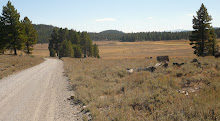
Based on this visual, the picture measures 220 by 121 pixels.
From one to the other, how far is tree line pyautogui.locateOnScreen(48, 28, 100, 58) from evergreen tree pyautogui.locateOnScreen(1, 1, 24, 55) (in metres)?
20.1

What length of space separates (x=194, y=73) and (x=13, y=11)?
39308mm

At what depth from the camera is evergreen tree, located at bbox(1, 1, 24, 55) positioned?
3341cm

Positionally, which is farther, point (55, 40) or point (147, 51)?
point (147, 51)

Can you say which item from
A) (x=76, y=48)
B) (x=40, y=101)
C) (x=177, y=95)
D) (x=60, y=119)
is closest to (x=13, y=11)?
(x=76, y=48)

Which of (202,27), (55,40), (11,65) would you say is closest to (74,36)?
(55,40)

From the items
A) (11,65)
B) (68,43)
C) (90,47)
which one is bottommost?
(11,65)

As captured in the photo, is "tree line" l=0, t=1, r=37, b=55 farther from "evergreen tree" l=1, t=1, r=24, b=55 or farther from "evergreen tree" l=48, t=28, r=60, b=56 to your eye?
"evergreen tree" l=48, t=28, r=60, b=56

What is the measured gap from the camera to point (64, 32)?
2436 inches

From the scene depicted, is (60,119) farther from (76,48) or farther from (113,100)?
(76,48)

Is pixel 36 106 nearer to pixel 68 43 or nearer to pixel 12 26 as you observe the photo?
pixel 12 26

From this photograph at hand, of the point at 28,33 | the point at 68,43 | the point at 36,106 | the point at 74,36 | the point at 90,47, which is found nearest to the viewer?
the point at 36,106

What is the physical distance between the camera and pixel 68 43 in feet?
182

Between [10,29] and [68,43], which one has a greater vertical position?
[10,29]

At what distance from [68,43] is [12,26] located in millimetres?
22390
